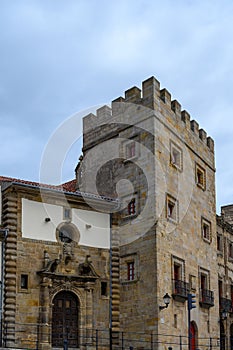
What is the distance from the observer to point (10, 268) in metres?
26.7

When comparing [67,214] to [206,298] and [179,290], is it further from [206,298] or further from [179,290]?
[206,298]

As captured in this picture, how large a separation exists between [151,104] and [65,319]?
1099 centimetres

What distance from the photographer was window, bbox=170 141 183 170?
31.7 m

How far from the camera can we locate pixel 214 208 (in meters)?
35.5

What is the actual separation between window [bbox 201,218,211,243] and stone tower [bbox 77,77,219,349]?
0.08m

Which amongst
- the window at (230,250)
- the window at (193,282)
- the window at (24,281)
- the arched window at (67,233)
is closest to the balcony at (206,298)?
the window at (193,282)

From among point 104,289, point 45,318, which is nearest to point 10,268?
point 45,318

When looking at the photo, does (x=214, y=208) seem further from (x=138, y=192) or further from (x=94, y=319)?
(x=94, y=319)

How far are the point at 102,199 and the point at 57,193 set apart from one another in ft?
8.22

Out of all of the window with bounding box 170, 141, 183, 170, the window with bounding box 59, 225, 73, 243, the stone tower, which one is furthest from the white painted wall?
the window with bounding box 170, 141, 183, 170

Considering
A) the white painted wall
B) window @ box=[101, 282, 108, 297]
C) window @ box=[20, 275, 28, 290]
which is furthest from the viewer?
window @ box=[101, 282, 108, 297]

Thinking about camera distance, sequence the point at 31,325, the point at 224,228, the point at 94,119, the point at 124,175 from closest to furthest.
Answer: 1. the point at 31,325
2. the point at 124,175
3. the point at 94,119
4. the point at 224,228

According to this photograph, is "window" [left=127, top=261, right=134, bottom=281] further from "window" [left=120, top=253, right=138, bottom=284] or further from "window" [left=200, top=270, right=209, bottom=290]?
"window" [left=200, top=270, right=209, bottom=290]

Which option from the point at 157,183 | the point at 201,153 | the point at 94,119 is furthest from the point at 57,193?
the point at 201,153
